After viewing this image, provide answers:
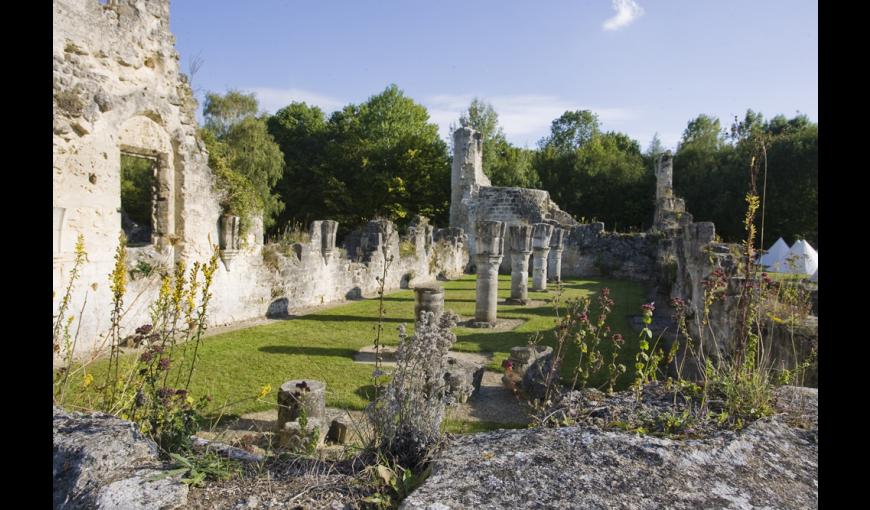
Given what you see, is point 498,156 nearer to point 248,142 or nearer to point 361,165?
point 361,165

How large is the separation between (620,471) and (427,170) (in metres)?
33.7

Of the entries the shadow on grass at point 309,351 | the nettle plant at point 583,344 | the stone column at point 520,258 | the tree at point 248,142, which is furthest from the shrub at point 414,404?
the tree at point 248,142

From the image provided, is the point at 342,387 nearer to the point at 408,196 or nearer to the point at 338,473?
the point at 338,473

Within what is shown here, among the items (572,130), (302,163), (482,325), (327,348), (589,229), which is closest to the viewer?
(327,348)

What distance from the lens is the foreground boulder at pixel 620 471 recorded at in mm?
1779

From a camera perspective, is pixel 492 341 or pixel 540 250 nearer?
pixel 492 341

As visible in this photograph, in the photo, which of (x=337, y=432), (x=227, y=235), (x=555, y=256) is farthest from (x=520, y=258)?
(x=337, y=432)

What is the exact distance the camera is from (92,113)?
852 centimetres

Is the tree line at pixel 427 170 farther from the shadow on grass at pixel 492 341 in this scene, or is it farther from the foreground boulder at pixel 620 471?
the foreground boulder at pixel 620 471

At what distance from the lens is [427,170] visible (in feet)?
115

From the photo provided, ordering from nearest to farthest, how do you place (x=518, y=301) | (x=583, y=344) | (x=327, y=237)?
(x=583, y=344), (x=327, y=237), (x=518, y=301)

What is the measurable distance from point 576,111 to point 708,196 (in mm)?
24214

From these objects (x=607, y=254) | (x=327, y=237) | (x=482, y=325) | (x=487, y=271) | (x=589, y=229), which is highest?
(x=589, y=229)
